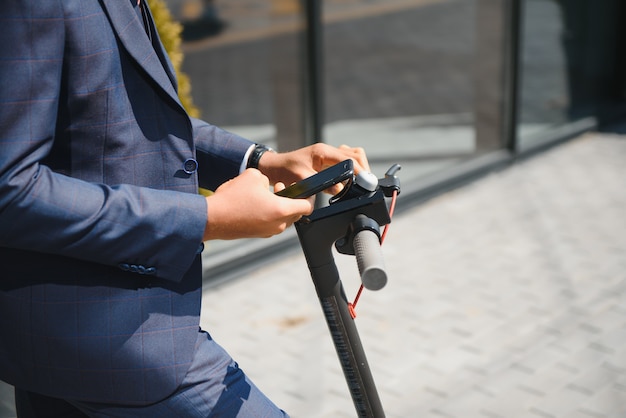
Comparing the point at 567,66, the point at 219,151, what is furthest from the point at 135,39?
the point at 567,66

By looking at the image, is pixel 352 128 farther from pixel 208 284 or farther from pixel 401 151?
pixel 208 284

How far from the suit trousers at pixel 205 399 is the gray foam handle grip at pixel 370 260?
387 millimetres

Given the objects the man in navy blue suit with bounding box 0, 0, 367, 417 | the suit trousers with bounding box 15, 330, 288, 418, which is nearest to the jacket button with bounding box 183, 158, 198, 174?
the man in navy blue suit with bounding box 0, 0, 367, 417

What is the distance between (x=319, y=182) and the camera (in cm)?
161

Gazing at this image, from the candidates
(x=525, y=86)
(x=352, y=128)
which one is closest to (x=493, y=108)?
(x=525, y=86)

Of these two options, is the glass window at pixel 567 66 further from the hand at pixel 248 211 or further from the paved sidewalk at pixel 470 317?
the hand at pixel 248 211

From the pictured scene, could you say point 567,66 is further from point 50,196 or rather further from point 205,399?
point 50,196

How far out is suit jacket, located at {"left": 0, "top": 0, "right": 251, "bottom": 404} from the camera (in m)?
1.40

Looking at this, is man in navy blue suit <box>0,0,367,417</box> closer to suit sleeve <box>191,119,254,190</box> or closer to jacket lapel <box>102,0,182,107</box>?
jacket lapel <box>102,0,182,107</box>

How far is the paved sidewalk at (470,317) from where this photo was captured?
12.6ft

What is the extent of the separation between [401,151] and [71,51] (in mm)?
5260

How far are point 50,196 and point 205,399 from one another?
19.3 inches

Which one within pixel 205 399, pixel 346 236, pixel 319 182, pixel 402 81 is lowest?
pixel 402 81

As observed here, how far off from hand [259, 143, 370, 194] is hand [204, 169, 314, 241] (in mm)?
390
